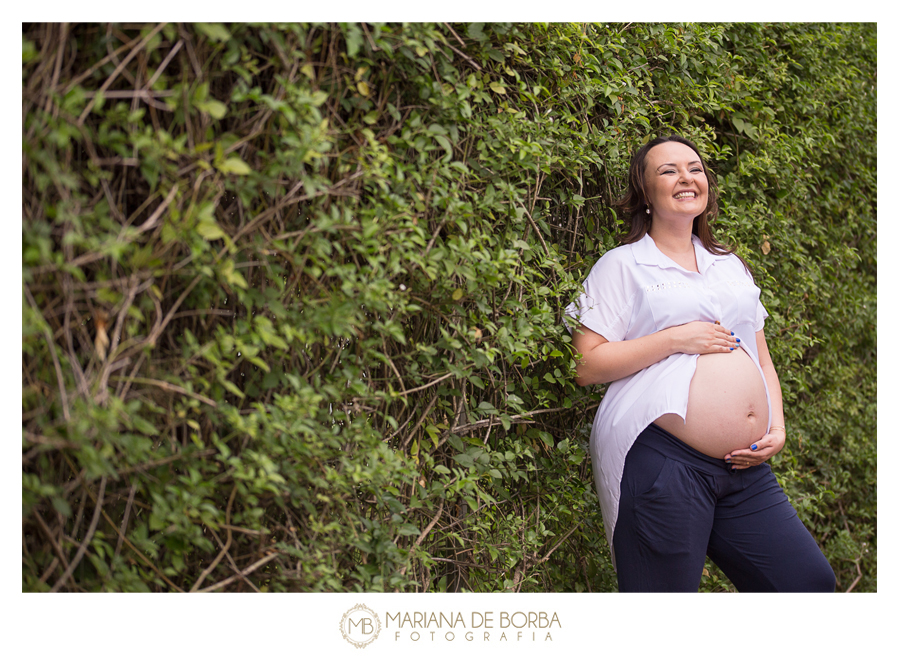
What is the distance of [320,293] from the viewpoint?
1.50 meters

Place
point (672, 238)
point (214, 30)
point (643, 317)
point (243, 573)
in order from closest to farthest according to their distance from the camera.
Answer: point (214, 30)
point (243, 573)
point (643, 317)
point (672, 238)

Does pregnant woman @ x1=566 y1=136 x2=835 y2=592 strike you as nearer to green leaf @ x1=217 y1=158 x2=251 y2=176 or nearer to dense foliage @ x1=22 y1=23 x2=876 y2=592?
dense foliage @ x1=22 y1=23 x2=876 y2=592

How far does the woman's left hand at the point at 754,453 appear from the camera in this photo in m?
1.83

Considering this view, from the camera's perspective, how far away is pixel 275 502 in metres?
1.47

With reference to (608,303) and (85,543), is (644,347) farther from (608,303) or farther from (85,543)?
(85,543)

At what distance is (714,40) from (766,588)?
2058mm

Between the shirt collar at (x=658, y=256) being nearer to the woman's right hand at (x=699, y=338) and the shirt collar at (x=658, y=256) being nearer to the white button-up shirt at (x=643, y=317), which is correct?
the white button-up shirt at (x=643, y=317)

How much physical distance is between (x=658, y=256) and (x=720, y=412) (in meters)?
0.51

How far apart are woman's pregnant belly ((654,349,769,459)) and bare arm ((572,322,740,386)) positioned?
0.16 ft

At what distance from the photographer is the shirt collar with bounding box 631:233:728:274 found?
76.0 inches

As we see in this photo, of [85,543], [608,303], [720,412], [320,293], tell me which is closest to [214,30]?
[320,293]
